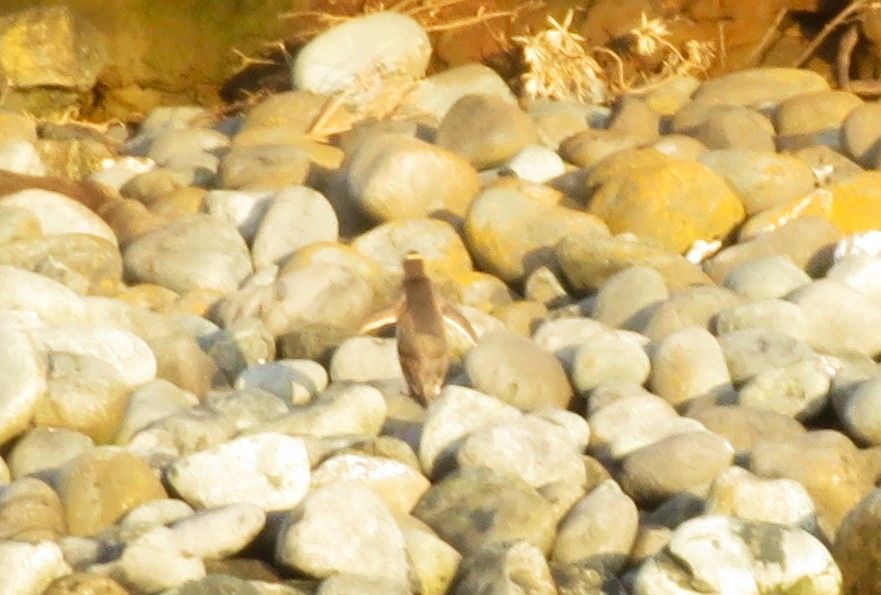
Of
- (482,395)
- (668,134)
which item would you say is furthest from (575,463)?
(668,134)

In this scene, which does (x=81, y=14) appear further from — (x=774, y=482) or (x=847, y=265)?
(x=774, y=482)

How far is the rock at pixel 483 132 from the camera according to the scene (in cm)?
933

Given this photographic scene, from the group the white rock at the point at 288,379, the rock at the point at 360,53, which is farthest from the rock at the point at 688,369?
the rock at the point at 360,53

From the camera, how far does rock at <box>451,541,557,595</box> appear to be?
15.0 ft

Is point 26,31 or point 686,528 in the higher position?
point 686,528

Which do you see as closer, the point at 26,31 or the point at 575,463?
the point at 575,463

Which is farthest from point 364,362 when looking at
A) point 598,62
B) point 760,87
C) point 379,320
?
point 598,62

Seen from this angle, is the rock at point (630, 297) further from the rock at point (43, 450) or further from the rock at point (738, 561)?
the rock at point (738, 561)

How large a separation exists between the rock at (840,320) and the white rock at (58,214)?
305 cm

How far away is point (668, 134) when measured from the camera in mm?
10156

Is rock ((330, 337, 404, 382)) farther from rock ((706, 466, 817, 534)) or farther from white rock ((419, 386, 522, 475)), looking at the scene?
rock ((706, 466, 817, 534))

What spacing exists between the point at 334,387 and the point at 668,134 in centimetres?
435

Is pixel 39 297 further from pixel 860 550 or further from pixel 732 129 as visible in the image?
pixel 732 129

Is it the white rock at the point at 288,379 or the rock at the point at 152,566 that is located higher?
the rock at the point at 152,566
